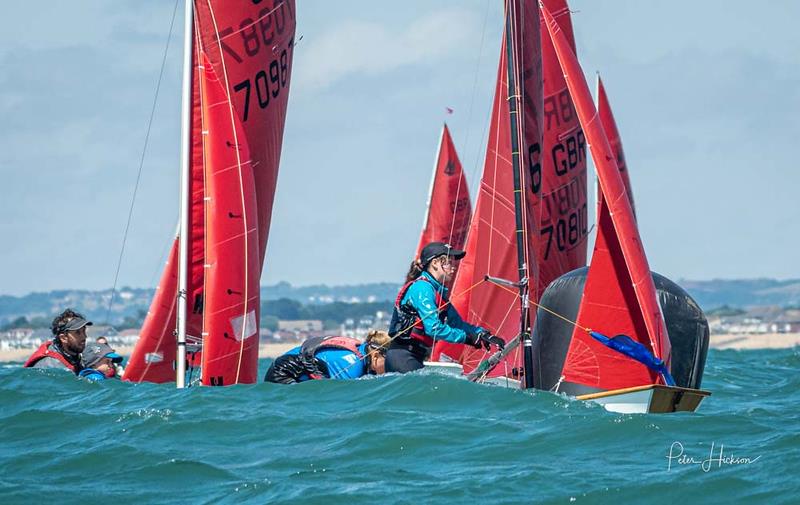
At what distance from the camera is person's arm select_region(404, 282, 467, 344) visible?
13.6 meters

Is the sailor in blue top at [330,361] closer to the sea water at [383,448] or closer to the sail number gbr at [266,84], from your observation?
the sea water at [383,448]

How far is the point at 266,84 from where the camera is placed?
16.5 meters

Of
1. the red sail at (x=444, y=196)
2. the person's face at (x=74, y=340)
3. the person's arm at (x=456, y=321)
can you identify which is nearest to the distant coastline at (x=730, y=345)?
the red sail at (x=444, y=196)

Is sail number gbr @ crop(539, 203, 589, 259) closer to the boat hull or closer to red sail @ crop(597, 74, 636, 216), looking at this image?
red sail @ crop(597, 74, 636, 216)

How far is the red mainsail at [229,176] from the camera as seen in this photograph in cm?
1455

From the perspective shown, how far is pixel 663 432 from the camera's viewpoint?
37.4 feet

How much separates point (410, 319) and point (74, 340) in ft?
11.4

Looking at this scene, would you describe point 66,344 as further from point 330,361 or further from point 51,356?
point 330,361

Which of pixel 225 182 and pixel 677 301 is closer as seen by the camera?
pixel 677 301

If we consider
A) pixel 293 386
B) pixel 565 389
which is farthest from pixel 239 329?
pixel 565 389

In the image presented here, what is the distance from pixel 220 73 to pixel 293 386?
138 inches

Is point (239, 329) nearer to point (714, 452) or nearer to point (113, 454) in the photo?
point (113, 454)

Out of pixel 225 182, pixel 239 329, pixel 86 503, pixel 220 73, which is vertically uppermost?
pixel 220 73

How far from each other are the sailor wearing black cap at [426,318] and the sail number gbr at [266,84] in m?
3.13
